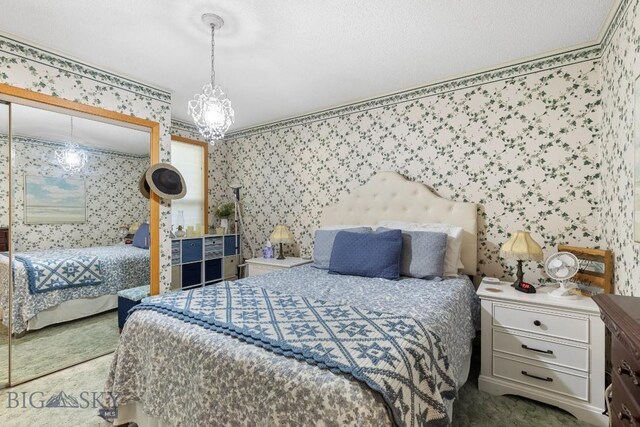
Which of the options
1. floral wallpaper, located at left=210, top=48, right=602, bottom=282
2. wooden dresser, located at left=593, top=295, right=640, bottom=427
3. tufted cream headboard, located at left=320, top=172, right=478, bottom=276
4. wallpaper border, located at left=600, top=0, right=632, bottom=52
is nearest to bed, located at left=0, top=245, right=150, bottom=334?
floral wallpaper, located at left=210, top=48, right=602, bottom=282

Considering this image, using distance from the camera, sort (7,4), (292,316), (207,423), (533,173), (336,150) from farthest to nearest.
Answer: (336,150) < (533,173) < (7,4) < (292,316) < (207,423)

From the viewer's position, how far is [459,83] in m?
2.75

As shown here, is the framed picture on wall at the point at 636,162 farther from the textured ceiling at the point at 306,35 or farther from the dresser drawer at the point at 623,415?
the dresser drawer at the point at 623,415

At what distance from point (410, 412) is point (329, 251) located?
182cm

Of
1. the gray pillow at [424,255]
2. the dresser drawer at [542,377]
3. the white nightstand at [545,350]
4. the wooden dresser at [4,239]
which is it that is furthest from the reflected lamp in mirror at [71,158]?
the dresser drawer at [542,377]

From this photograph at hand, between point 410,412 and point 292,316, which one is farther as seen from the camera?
point 292,316

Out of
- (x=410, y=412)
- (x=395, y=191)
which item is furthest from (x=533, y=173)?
(x=410, y=412)

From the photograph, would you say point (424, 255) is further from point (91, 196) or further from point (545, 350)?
point (91, 196)

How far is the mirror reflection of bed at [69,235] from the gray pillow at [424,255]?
2.44 metres

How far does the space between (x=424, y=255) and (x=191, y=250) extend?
270cm

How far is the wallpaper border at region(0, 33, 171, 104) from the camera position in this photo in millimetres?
2158

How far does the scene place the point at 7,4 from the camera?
181 cm

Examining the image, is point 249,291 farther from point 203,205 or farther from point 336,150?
point 203,205

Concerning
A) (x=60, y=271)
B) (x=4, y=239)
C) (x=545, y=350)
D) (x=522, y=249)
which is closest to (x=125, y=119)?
(x=4, y=239)
